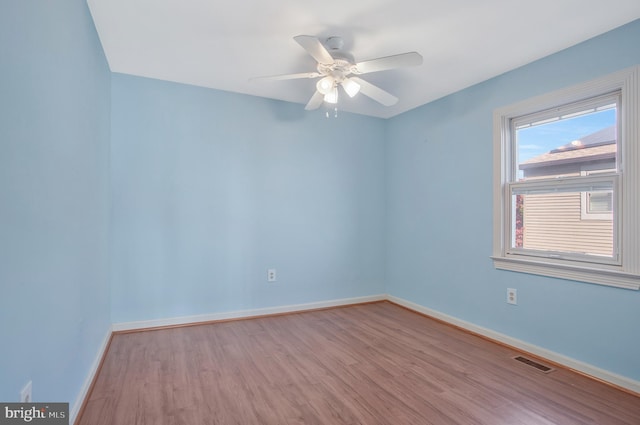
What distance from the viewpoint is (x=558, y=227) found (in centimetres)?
255

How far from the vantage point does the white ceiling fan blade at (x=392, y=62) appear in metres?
1.99

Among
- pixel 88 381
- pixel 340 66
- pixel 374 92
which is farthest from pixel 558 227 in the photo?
pixel 88 381

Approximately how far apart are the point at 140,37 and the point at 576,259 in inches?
144

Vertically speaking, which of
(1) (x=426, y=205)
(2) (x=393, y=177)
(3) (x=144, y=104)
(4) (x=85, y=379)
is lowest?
(4) (x=85, y=379)

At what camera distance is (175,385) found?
2082 millimetres

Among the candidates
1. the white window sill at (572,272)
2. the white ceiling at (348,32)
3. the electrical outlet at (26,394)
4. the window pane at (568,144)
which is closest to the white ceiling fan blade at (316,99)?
the white ceiling at (348,32)

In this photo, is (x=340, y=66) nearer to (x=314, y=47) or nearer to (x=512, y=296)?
(x=314, y=47)

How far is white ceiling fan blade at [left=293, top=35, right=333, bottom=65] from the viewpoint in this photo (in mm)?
1855

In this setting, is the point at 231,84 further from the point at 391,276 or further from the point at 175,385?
the point at 391,276

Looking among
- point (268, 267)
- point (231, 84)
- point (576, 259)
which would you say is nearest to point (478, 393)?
point (576, 259)

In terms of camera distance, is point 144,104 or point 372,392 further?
point 144,104

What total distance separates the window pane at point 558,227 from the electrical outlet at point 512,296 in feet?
1.29

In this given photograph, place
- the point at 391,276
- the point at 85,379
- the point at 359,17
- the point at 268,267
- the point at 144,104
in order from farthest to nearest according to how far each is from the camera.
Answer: the point at 391,276
the point at 268,267
the point at 144,104
the point at 359,17
the point at 85,379

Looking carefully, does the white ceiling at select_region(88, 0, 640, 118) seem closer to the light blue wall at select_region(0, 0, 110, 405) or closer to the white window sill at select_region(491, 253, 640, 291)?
the light blue wall at select_region(0, 0, 110, 405)
